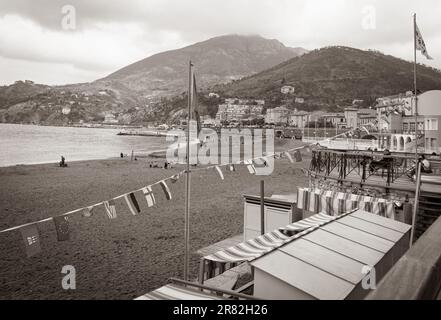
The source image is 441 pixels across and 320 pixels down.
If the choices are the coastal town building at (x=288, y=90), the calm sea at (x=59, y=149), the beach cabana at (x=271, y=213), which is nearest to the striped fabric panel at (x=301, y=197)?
the beach cabana at (x=271, y=213)

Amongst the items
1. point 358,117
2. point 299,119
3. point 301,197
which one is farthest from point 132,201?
point 299,119

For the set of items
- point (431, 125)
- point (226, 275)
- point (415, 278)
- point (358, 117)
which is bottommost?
point (226, 275)

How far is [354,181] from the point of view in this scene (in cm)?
1130

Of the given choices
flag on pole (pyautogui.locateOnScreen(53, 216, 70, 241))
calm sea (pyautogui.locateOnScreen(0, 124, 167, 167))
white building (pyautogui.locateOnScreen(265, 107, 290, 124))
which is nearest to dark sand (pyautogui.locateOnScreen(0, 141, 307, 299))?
flag on pole (pyautogui.locateOnScreen(53, 216, 70, 241))

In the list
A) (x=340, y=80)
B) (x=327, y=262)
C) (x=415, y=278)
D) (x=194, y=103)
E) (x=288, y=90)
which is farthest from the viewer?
(x=340, y=80)

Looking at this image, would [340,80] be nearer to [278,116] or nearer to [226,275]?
[278,116]

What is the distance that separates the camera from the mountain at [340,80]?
482ft

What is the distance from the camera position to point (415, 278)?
2637 mm

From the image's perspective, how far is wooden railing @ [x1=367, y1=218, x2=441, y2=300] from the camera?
2439mm

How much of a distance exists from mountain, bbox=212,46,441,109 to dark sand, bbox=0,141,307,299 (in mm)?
127170

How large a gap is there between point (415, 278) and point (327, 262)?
3244 mm

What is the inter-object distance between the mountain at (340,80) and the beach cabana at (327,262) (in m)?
138

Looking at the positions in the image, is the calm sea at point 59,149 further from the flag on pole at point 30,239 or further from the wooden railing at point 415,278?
the wooden railing at point 415,278
